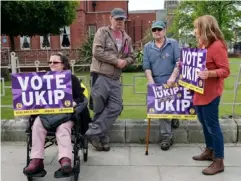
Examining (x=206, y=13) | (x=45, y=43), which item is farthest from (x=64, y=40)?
(x=206, y=13)

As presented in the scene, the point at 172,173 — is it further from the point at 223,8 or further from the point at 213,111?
the point at 223,8

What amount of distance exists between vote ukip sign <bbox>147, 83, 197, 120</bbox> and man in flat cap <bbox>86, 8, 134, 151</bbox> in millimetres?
499

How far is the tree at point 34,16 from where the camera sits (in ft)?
58.0

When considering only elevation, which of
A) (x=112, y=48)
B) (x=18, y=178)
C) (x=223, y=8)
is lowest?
(x=18, y=178)

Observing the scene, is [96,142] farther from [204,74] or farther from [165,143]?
[204,74]

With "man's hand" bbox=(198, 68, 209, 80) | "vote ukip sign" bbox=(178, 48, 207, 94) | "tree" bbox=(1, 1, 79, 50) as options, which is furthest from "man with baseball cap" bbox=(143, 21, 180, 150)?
"tree" bbox=(1, 1, 79, 50)

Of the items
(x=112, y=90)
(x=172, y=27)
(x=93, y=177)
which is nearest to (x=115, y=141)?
(x=112, y=90)

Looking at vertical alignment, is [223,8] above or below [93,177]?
above

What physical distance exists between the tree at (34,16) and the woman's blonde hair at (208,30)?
15.6 metres

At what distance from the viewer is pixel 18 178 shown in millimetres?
3859

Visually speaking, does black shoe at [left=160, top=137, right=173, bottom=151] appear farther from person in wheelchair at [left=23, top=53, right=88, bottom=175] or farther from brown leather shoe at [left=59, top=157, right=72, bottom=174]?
brown leather shoe at [left=59, top=157, right=72, bottom=174]

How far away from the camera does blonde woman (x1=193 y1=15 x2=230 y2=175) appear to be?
12.0 feet

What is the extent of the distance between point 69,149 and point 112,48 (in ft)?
5.12

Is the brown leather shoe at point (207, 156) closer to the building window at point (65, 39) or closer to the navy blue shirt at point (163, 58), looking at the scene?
the navy blue shirt at point (163, 58)
